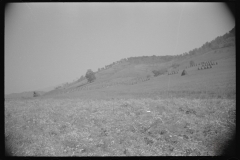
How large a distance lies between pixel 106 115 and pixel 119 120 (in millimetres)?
1961

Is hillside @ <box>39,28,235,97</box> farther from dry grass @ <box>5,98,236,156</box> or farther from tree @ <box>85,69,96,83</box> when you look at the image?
dry grass @ <box>5,98,236,156</box>

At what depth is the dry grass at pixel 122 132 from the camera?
9375 mm

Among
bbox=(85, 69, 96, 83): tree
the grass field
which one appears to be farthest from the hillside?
the grass field

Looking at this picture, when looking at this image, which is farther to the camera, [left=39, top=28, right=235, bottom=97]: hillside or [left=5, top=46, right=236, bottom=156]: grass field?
[left=39, top=28, right=235, bottom=97]: hillside

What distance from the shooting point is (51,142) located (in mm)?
9953

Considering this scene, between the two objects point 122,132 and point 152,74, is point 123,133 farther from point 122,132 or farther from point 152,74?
point 152,74

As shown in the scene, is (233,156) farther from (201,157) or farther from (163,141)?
(163,141)

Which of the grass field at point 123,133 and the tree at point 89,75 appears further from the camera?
the tree at point 89,75

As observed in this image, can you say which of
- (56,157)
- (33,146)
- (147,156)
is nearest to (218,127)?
(147,156)

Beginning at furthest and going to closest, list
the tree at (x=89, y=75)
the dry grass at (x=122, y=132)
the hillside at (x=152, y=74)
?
the tree at (x=89, y=75) < the hillside at (x=152, y=74) < the dry grass at (x=122, y=132)

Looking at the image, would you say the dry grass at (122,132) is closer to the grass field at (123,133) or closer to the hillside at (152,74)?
the grass field at (123,133)

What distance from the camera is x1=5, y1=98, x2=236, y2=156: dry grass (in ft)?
30.8

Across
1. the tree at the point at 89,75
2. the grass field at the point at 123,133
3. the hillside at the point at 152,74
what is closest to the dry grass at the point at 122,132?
the grass field at the point at 123,133

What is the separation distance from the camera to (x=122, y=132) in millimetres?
11789
